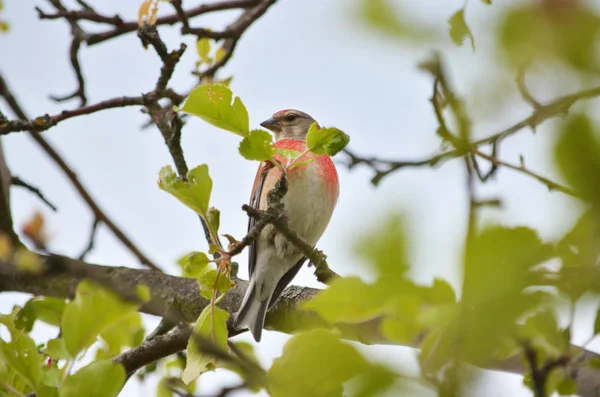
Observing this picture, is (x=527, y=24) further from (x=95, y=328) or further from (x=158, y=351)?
(x=158, y=351)

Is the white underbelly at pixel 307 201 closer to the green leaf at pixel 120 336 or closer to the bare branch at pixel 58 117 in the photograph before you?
the bare branch at pixel 58 117

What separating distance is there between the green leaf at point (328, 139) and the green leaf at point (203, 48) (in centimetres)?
278

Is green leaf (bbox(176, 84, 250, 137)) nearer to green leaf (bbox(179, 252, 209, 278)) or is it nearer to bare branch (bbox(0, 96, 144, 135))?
green leaf (bbox(179, 252, 209, 278))

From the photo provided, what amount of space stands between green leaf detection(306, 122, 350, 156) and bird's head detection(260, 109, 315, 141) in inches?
150

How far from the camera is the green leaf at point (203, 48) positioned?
17.1 feet

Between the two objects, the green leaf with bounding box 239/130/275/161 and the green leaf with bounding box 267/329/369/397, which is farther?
the green leaf with bounding box 239/130/275/161

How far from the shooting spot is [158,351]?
365cm

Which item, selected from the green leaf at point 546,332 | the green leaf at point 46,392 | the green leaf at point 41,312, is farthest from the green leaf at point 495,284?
the green leaf at point 41,312

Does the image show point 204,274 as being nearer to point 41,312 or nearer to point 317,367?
point 41,312

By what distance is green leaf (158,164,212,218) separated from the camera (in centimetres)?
265

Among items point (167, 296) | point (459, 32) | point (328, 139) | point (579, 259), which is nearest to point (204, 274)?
point (328, 139)

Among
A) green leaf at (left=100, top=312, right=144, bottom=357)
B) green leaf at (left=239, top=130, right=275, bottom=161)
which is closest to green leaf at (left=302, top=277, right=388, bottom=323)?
green leaf at (left=239, top=130, right=275, bottom=161)

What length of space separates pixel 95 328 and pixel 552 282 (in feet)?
3.56

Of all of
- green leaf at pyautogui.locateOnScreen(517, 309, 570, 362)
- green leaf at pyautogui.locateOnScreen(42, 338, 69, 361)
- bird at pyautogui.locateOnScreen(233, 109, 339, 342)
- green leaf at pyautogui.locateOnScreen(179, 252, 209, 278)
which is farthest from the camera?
bird at pyautogui.locateOnScreen(233, 109, 339, 342)
